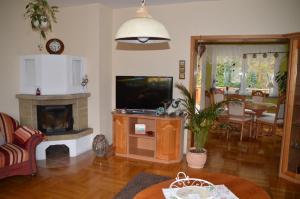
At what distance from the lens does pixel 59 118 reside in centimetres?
431

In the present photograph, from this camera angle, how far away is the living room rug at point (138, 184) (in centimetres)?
291

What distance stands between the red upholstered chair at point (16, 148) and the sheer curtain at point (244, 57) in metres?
5.86

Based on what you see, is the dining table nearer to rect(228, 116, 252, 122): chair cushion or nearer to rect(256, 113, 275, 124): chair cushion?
rect(256, 113, 275, 124): chair cushion

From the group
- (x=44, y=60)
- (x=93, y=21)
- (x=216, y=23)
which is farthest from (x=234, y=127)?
(x=44, y=60)

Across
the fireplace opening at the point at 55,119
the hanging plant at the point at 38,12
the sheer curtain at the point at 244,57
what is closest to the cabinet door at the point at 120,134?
the fireplace opening at the point at 55,119

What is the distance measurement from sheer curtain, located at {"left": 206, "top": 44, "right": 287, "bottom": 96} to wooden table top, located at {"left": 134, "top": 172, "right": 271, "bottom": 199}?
5.96 m

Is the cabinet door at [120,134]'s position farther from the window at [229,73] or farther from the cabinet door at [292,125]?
the window at [229,73]

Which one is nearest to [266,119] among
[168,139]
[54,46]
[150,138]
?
[168,139]

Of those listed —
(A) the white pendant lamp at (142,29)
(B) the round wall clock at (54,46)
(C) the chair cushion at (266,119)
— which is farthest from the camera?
(C) the chair cushion at (266,119)

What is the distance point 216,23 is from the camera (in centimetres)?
396

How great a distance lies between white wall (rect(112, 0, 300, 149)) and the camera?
364 cm

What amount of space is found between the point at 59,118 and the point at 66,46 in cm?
131

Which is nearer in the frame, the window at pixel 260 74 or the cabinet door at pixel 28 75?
the cabinet door at pixel 28 75

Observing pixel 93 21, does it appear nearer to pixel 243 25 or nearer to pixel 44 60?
pixel 44 60
